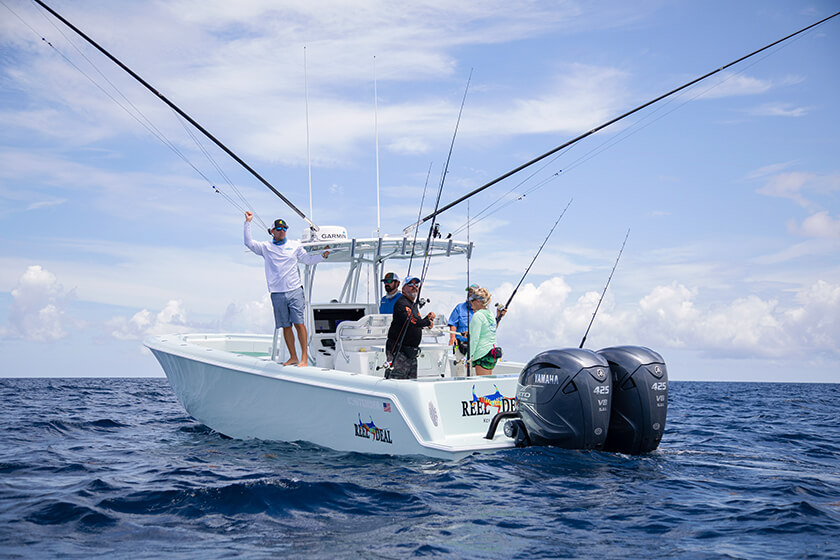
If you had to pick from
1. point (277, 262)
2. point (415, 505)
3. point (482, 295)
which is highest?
point (277, 262)

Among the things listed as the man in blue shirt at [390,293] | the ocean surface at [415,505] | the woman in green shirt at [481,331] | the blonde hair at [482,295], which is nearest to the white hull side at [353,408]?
the ocean surface at [415,505]

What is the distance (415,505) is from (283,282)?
335 centimetres

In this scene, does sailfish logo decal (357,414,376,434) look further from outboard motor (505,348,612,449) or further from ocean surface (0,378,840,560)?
outboard motor (505,348,612,449)

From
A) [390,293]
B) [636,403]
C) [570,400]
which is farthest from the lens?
[390,293]

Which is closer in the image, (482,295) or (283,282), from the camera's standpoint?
(482,295)

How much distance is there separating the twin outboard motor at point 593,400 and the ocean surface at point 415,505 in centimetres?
19

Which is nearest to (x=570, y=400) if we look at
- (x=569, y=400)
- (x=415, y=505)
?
(x=569, y=400)

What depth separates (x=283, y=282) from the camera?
723cm

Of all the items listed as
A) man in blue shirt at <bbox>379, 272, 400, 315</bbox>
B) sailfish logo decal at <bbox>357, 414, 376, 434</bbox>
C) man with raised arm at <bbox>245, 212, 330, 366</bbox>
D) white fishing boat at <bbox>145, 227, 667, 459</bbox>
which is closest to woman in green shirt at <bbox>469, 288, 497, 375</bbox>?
white fishing boat at <bbox>145, 227, 667, 459</bbox>

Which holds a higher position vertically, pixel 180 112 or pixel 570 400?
pixel 180 112

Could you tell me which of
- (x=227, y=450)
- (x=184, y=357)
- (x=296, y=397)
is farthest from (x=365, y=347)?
(x=184, y=357)

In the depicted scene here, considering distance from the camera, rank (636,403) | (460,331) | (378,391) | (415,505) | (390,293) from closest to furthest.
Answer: (415,505) < (636,403) < (378,391) < (390,293) < (460,331)

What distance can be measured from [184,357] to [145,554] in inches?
208

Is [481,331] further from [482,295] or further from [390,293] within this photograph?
[390,293]
